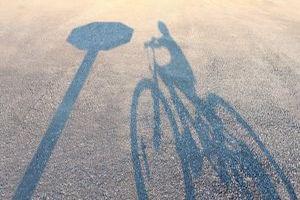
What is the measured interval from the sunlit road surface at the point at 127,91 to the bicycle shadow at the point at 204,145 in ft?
0.22

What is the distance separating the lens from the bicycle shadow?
4707 mm

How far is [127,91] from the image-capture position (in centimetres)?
662

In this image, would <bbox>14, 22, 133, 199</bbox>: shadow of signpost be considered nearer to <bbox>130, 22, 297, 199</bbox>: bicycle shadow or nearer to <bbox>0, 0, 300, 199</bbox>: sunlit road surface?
<bbox>0, 0, 300, 199</bbox>: sunlit road surface

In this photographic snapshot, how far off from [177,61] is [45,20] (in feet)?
14.7

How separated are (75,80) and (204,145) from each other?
9.77ft

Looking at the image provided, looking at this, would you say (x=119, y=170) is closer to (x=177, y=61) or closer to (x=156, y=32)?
(x=177, y=61)

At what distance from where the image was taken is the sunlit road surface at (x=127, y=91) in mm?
4680

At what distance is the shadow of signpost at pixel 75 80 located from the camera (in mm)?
4633

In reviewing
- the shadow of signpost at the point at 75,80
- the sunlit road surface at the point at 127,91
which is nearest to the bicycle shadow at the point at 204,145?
the sunlit road surface at the point at 127,91

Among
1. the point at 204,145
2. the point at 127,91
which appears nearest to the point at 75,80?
the point at 127,91

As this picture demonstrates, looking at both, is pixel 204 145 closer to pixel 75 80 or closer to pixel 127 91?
pixel 127 91

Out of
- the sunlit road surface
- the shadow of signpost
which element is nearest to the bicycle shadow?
the sunlit road surface

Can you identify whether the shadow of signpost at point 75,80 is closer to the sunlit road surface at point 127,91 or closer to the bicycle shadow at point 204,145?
the sunlit road surface at point 127,91

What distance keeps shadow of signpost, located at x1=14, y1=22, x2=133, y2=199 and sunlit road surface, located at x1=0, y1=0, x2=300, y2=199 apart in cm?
8
